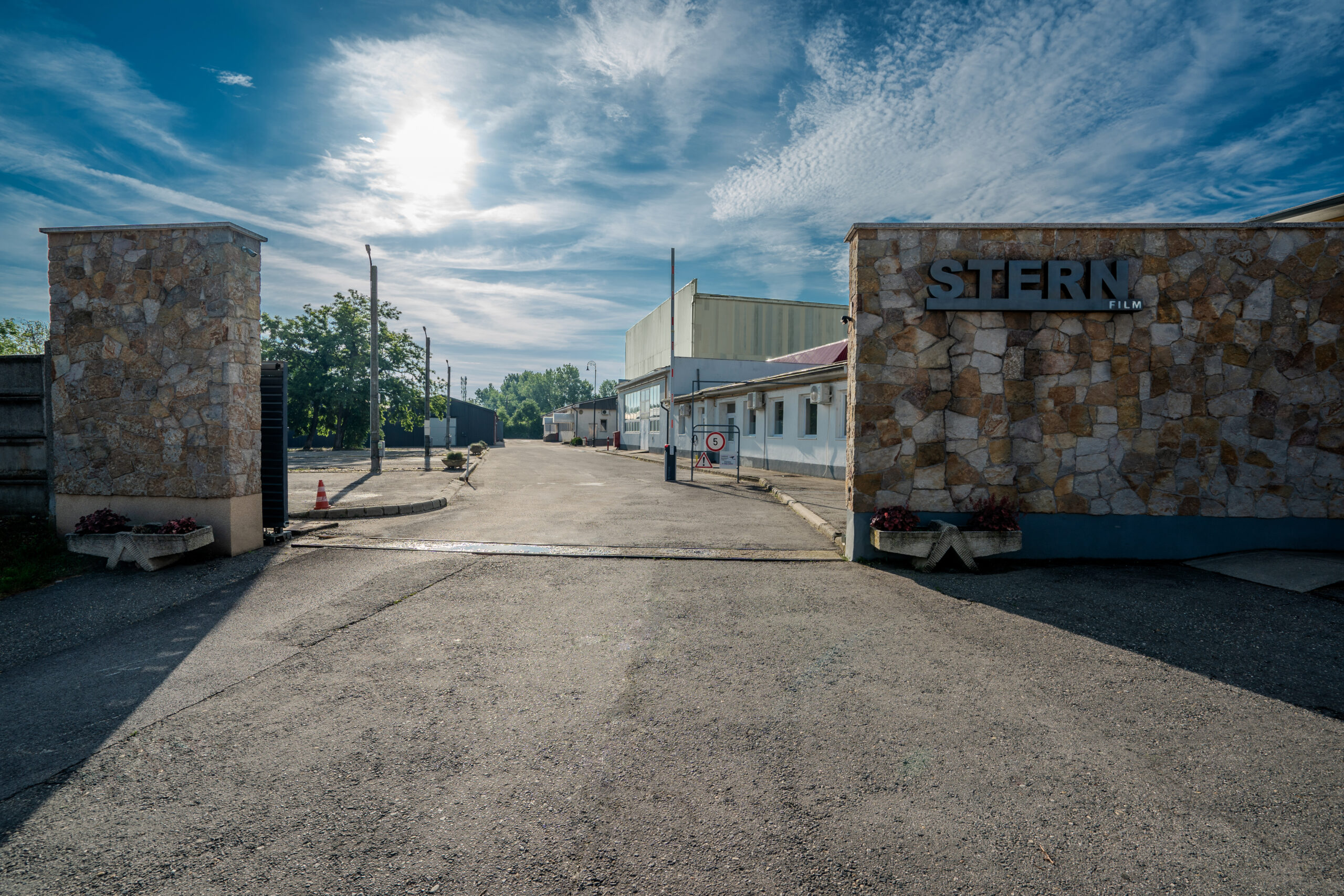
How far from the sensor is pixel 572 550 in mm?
7668

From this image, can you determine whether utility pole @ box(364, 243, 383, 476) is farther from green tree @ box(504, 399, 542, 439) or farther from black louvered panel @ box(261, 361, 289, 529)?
green tree @ box(504, 399, 542, 439)

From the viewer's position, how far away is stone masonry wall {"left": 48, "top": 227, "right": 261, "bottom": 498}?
279 inches

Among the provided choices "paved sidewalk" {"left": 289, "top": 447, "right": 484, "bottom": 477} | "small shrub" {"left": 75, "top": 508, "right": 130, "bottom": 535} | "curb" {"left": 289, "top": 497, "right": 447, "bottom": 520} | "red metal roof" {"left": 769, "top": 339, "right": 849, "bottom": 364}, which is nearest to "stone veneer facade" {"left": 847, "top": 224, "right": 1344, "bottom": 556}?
"curb" {"left": 289, "top": 497, "right": 447, "bottom": 520}

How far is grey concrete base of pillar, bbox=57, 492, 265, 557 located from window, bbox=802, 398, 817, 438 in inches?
571

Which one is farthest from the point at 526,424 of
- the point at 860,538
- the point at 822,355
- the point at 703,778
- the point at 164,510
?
the point at 703,778

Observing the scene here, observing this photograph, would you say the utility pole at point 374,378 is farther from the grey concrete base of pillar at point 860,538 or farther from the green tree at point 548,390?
the green tree at point 548,390

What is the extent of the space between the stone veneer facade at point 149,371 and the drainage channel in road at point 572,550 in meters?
1.50

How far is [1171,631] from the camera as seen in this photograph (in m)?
4.79

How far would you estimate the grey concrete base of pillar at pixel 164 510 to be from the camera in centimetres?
715

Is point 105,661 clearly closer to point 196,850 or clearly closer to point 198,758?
point 198,758

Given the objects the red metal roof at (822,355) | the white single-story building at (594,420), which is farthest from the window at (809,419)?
the white single-story building at (594,420)

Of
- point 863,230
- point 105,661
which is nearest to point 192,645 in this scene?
point 105,661

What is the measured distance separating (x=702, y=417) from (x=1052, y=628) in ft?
76.3

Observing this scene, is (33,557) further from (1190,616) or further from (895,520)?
(1190,616)
